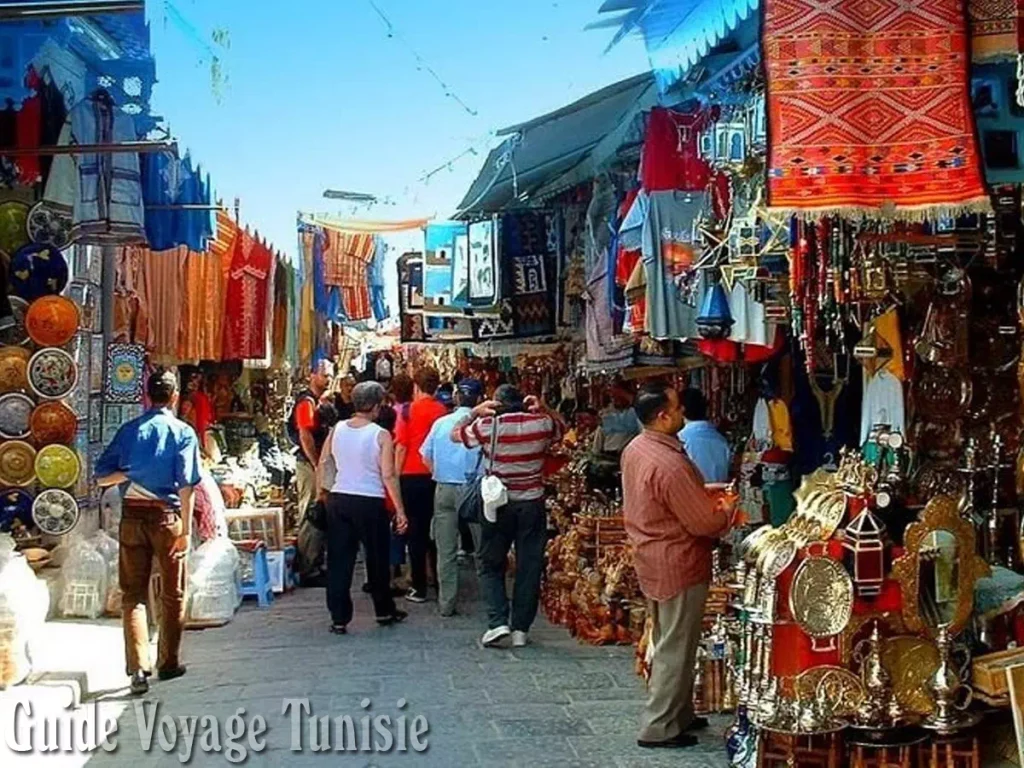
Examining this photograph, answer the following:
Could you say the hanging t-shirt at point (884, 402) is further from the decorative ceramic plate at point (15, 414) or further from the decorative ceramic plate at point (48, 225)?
the decorative ceramic plate at point (15, 414)

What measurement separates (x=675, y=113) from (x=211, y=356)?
6.56 meters

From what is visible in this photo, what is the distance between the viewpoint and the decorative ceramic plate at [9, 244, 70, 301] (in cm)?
764

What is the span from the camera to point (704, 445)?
729 cm

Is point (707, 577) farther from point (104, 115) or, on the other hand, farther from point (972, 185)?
point (104, 115)

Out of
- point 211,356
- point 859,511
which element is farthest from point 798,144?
point 211,356

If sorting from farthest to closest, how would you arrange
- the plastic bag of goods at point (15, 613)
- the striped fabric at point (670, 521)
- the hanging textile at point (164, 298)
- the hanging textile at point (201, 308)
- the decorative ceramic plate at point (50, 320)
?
the hanging textile at point (201, 308)
the hanging textile at point (164, 298)
the decorative ceramic plate at point (50, 320)
the plastic bag of goods at point (15, 613)
the striped fabric at point (670, 521)

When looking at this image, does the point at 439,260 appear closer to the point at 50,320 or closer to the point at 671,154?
the point at 50,320

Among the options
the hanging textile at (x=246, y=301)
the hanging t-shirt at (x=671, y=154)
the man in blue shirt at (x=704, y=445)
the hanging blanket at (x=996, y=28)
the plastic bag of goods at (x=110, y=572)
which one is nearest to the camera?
the hanging blanket at (x=996, y=28)

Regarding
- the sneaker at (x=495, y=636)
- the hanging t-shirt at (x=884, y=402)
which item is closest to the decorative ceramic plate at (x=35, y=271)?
the sneaker at (x=495, y=636)

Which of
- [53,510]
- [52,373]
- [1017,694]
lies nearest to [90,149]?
[52,373]

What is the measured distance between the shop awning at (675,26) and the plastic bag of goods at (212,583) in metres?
4.89

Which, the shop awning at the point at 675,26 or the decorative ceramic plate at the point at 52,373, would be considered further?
the decorative ceramic plate at the point at 52,373

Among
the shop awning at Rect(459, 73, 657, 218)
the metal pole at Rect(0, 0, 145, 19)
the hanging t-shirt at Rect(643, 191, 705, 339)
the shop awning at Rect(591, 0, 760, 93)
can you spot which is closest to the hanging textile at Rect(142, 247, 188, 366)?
the shop awning at Rect(459, 73, 657, 218)

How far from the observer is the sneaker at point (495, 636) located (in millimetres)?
7504
